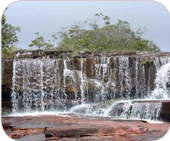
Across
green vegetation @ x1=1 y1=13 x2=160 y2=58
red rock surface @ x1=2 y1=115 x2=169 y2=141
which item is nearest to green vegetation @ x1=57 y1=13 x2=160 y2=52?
green vegetation @ x1=1 y1=13 x2=160 y2=58

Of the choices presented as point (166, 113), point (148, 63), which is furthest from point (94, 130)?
point (148, 63)

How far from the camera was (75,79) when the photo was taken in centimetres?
755

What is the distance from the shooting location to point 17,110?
726 cm

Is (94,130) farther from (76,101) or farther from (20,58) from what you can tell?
(20,58)

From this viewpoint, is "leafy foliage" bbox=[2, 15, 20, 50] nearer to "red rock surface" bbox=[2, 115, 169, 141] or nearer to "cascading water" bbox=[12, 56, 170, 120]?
"cascading water" bbox=[12, 56, 170, 120]

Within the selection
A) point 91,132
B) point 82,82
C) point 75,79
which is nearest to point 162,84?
point 82,82

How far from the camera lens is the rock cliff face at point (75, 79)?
7.38 metres

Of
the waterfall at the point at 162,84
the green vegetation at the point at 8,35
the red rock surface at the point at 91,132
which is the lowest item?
the red rock surface at the point at 91,132

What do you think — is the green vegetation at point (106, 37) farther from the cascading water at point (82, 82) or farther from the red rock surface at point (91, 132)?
the red rock surface at point (91, 132)

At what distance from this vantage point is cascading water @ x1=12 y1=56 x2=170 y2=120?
7.36 meters

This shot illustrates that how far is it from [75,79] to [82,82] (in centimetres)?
22

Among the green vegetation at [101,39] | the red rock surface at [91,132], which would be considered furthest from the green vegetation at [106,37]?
the red rock surface at [91,132]

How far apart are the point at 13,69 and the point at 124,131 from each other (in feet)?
13.5

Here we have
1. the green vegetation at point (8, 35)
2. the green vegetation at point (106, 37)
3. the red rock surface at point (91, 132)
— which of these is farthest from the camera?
the green vegetation at point (106, 37)
